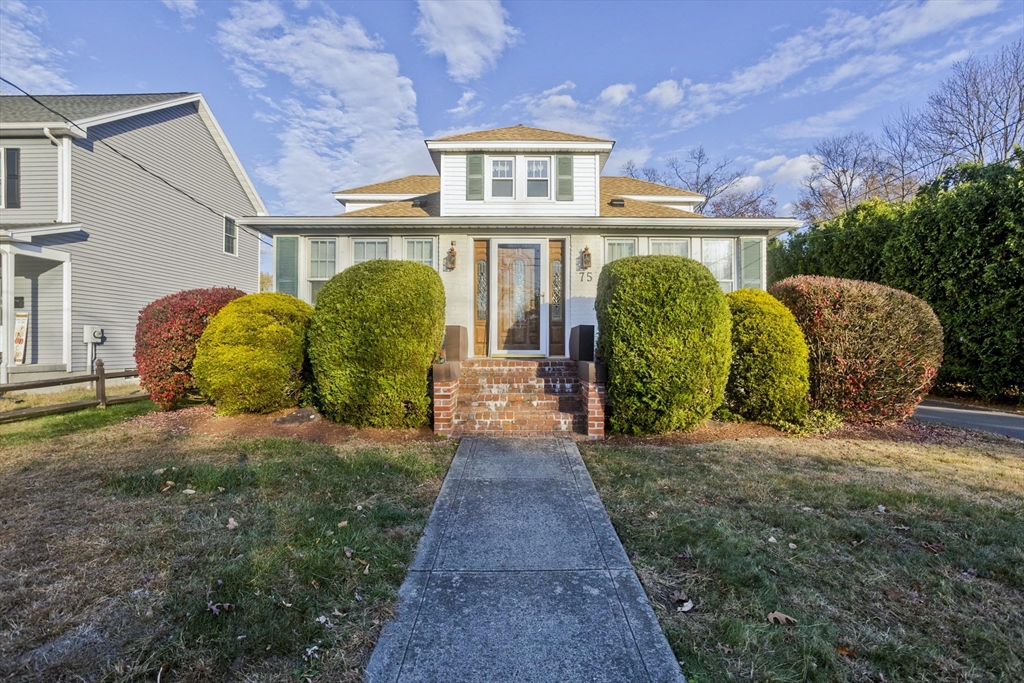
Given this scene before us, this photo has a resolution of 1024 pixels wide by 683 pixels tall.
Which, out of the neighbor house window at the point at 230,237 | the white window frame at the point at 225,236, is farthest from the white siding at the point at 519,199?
the neighbor house window at the point at 230,237

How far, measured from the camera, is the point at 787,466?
4145 millimetres

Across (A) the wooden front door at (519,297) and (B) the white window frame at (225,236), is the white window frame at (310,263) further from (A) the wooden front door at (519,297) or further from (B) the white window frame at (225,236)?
(B) the white window frame at (225,236)

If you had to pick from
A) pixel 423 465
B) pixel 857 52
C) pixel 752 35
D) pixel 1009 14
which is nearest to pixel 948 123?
pixel 1009 14

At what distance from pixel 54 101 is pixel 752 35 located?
17162 mm

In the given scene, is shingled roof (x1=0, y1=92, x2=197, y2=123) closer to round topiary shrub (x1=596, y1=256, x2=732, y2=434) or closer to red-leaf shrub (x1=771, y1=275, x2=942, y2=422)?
round topiary shrub (x1=596, y1=256, x2=732, y2=434)

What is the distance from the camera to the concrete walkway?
5.80ft

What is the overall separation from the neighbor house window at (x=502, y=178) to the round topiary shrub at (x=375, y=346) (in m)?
→ 4.59

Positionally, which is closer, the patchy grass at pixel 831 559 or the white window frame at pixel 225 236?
the patchy grass at pixel 831 559

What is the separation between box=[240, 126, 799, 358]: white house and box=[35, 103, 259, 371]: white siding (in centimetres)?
482

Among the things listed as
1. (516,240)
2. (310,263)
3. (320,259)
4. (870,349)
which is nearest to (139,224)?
(310,263)

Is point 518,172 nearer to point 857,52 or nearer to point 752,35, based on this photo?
point 752,35

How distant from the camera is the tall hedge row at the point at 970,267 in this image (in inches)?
265

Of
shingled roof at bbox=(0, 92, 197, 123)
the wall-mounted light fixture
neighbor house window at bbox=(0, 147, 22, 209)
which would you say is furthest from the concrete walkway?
shingled roof at bbox=(0, 92, 197, 123)

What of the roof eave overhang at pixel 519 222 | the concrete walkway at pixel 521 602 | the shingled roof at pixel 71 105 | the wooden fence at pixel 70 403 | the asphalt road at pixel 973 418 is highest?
the shingled roof at pixel 71 105
